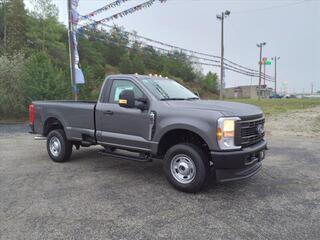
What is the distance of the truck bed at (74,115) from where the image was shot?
5980 mm

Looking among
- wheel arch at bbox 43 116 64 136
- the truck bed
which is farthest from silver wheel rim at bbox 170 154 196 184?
wheel arch at bbox 43 116 64 136

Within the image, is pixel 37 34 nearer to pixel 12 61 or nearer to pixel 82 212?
pixel 12 61

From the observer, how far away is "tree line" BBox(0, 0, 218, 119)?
52.9ft

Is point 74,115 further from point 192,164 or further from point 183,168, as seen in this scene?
point 192,164

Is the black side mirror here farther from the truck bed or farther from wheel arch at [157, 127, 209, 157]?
the truck bed

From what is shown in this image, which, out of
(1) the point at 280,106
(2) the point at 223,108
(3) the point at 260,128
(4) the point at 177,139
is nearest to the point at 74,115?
(4) the point at 177,139

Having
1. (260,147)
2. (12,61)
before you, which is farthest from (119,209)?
(12,61)

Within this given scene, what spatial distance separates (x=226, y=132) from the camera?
420cm

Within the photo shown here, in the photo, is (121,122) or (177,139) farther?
(121,122)

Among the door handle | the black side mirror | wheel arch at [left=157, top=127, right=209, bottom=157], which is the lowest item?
wheel arch at [left=157, top=127, right=209, bottom=157]

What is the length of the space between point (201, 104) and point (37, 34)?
138 feet

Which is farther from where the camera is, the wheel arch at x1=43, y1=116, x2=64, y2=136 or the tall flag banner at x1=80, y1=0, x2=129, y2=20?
the tall flag banner at x1=80, y1=0, x2=129, y2=20

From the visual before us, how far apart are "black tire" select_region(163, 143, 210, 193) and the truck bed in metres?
1.98

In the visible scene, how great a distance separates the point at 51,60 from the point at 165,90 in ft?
66.3
